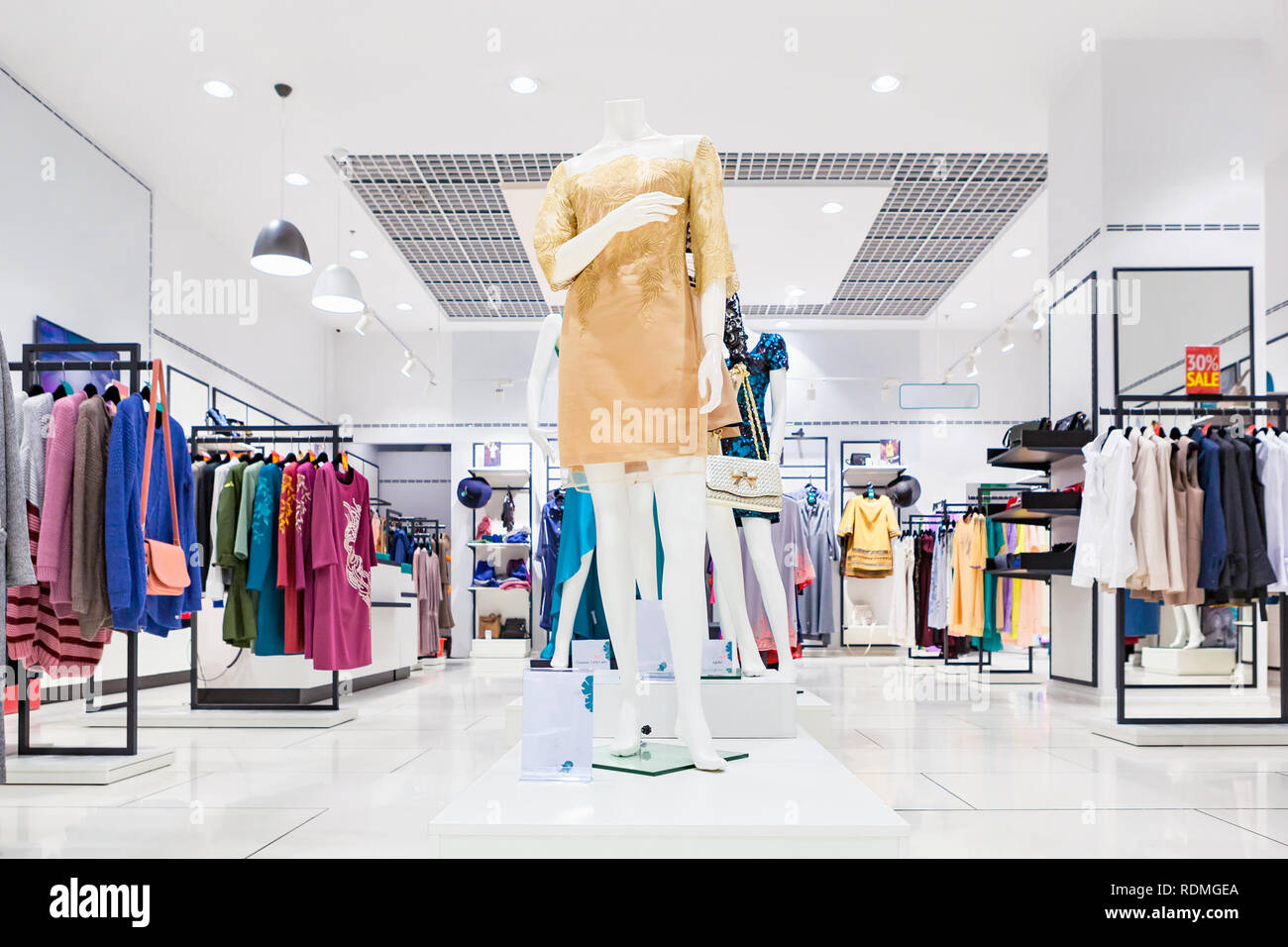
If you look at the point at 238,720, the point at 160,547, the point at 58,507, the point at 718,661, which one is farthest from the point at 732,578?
the point at 238,720

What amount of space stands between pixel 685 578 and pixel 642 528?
10.0 inches

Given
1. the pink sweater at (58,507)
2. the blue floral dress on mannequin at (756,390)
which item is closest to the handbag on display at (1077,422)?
the blue floral dress on mannequin at (756,390)

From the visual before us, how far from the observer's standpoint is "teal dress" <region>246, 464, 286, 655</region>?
5.00 meters

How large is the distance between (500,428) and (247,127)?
563 cm

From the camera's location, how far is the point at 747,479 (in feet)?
12.3

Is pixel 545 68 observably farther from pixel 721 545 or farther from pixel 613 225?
pixel 613 225

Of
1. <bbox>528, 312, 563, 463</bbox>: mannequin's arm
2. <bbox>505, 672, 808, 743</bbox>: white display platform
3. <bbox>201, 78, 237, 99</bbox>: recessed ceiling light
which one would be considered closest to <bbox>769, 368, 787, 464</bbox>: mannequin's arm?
<bbox>528, 312, 563, 463</bbox>: mannequin's arm

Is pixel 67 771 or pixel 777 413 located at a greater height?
pixel 777 413

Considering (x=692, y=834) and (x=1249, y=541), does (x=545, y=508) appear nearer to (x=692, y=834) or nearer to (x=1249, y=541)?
(x=1249, y=541)

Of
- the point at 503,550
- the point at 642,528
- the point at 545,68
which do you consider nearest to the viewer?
the point at 642,528

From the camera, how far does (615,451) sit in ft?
8.24

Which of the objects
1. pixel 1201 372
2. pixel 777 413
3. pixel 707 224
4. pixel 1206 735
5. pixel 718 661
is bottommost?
pixel 1206 735

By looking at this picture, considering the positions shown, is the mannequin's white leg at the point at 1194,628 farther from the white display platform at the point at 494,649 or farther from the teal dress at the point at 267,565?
the white display platform at the point at 494,649

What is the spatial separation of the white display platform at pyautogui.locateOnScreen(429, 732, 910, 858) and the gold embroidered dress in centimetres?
84
